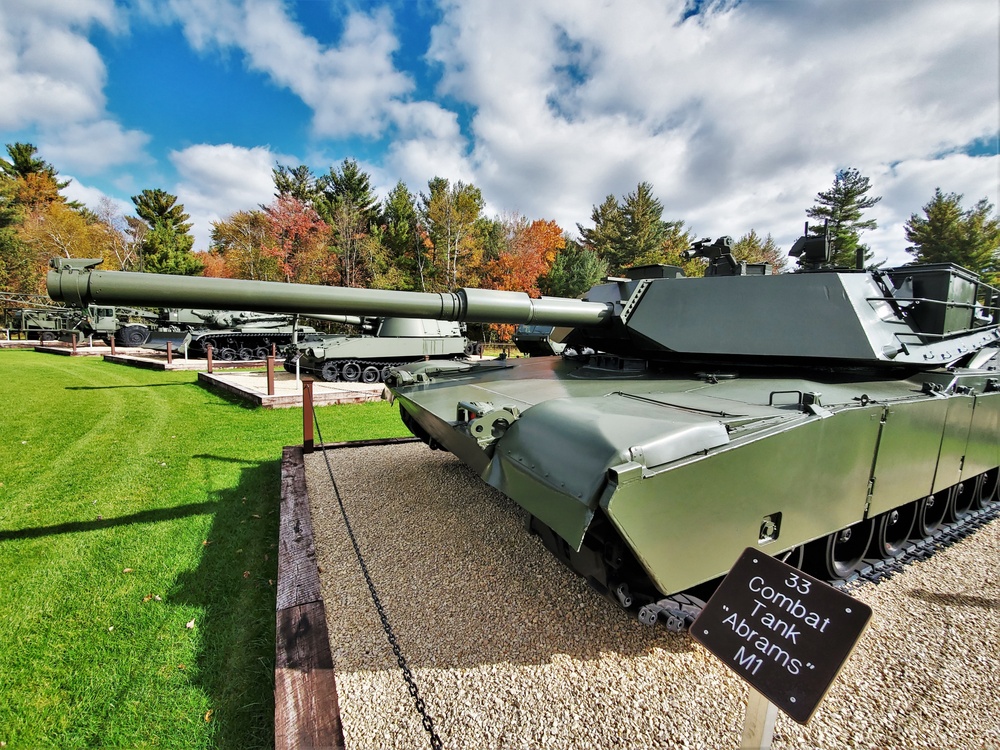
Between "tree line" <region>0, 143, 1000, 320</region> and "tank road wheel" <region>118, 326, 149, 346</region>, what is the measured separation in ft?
21.8

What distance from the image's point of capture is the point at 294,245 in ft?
97.1

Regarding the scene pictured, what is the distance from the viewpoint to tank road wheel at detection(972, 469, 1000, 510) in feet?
16.3

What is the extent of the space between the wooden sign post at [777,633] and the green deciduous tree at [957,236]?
41268mm

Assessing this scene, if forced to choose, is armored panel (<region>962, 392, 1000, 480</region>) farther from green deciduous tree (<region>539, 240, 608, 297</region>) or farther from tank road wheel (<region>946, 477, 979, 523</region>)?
green deciduous tree (<region>539, 240, 608, 297</region>)

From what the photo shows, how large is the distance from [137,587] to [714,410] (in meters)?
4.10

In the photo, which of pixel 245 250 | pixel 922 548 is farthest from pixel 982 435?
pixel 245 250

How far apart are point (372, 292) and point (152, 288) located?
1.23 meters

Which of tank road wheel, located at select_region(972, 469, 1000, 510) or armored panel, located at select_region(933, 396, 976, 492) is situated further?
tank road wheel, located at select_region(972, 469, 1000, 510)

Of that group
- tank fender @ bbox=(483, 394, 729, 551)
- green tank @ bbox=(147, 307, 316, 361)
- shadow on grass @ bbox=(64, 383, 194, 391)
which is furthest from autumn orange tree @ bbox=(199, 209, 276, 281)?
tank fender @ bbox=(483, 394, 729, 551)

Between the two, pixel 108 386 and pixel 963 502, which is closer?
pixel 963 502

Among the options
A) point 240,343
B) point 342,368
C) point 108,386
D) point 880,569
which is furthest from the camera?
point 240,343

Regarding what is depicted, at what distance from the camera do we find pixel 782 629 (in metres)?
1.56

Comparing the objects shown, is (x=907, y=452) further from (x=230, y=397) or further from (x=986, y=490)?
(x=230, y=397)

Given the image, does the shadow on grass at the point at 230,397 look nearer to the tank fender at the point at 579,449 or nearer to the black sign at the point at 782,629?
the tank fender at the point at 579,449
